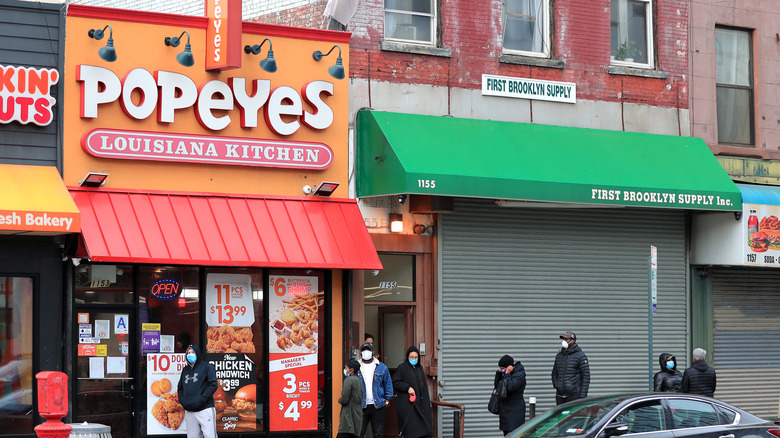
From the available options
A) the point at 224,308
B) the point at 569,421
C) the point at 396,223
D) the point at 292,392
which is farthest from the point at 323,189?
the point at 569,421

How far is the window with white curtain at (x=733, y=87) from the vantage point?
21359mm

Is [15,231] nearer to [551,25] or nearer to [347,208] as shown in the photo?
[347,208]

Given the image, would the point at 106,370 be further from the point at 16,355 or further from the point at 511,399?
the point at 511,399

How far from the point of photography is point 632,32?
67.5 feet

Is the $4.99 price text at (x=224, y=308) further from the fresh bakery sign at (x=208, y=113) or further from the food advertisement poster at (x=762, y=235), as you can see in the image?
the food advertisement poster at (x=762, y=235)

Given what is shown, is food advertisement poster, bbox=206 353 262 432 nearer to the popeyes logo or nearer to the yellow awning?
the yellow awning

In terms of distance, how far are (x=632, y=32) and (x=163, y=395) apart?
35.0ft

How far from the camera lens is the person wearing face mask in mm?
15922

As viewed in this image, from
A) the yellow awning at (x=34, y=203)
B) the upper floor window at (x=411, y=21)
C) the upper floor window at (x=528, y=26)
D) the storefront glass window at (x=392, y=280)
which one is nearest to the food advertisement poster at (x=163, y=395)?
the yellow awning at (x=34, y=203)

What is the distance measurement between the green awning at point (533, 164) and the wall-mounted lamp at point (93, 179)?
13.3 feet

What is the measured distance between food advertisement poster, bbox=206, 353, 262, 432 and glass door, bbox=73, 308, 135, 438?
1.23 m

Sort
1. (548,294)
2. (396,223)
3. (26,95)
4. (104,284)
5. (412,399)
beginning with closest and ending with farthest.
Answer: (26,95)
(104,284)
(412,399)
(396,223)
(548,294)

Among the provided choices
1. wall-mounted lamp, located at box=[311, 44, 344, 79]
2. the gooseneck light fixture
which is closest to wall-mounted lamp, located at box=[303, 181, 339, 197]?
wall-mounted lamp, located at box=[311, 44, 344, 79]

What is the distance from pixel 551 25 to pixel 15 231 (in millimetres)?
9710
